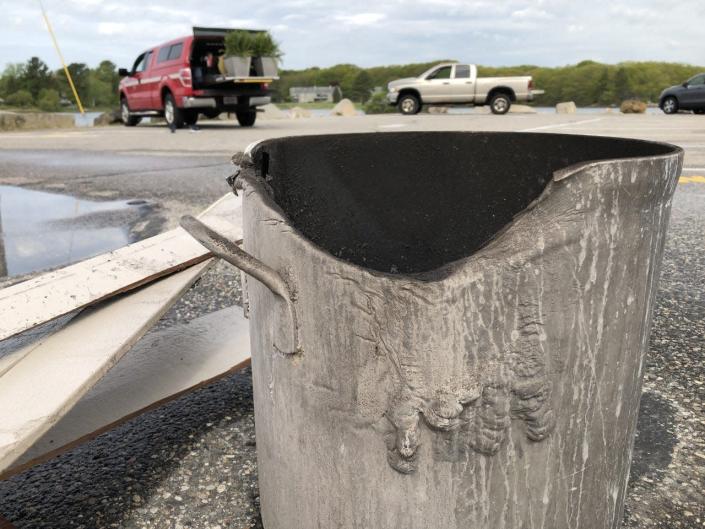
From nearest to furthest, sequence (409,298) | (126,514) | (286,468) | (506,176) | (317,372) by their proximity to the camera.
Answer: (409,298), (317,372), (286,468), (126,514), (506,176)

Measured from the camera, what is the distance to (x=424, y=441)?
981mm

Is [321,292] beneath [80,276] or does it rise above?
above

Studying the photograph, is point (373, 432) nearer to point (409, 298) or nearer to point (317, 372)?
point (317, 372)

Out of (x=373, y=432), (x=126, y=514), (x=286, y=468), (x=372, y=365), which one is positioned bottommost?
(x=126, y=514)

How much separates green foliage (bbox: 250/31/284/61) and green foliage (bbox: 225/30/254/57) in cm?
10

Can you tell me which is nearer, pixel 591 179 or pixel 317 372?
pixel 591 179

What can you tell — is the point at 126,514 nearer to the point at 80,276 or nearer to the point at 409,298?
the point at 80,276

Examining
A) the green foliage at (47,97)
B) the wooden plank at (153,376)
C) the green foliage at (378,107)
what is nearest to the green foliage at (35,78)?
the green foliage at (47,97)

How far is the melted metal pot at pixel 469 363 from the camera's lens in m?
0.93

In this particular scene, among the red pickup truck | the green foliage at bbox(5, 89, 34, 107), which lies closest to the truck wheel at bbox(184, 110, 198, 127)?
the red pickup truck

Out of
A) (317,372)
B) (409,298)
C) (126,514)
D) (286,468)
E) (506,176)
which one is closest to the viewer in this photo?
(409,298)

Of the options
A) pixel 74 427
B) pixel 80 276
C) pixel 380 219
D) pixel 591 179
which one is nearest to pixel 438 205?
pixel 380 219

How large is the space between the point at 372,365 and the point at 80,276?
0.97 meters

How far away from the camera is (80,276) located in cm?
160
